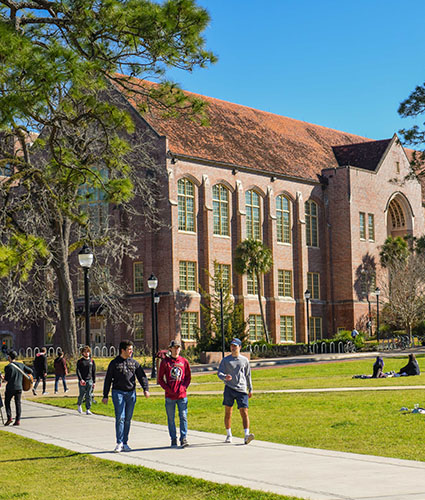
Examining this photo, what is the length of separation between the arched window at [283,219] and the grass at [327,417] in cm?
3287

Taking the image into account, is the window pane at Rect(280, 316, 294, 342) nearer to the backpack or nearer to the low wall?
the low wall

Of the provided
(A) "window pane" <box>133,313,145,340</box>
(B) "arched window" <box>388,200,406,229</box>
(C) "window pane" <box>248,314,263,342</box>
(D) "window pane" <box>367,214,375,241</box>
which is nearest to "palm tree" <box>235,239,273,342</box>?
(C) "window pane" <box>248,314,263,342</box>

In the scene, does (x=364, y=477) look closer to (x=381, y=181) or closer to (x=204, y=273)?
(x=204, y=273)

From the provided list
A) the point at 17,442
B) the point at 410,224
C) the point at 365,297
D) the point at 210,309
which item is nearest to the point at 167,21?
the point at 17,442

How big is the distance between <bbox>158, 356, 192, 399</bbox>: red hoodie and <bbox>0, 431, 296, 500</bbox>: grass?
1.67 metres

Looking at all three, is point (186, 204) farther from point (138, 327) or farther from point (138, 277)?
point (138, 327)

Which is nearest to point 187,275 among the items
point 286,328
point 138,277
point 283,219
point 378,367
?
point 138,277

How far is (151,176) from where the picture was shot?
51500 millimetres

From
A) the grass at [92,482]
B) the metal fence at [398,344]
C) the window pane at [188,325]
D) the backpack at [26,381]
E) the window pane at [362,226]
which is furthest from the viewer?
the window pane at [362,226]

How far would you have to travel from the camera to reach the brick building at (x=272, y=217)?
170ft

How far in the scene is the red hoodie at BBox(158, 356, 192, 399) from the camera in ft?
44.2

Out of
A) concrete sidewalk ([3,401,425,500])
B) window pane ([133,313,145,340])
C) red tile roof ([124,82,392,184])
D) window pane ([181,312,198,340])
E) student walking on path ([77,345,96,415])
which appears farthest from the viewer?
red tile roof ([124,82,392,184])

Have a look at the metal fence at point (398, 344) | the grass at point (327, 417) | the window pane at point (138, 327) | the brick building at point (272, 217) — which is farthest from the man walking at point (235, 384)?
the metal fence at point (398, 344)

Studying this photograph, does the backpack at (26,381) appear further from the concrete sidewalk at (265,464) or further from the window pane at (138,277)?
the window pane at (138,277)
